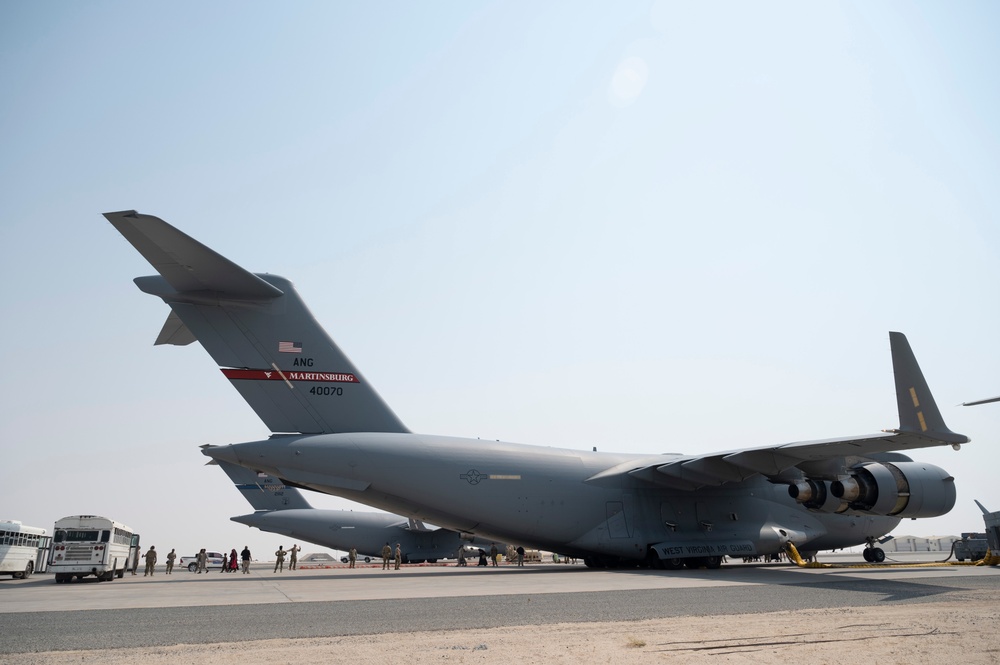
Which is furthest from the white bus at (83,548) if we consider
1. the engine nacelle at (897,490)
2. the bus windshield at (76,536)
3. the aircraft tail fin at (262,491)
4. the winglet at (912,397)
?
the winglet at (912,397)

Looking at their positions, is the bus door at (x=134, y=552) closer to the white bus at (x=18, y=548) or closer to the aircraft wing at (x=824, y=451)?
the white bus at (x=18, y=548)

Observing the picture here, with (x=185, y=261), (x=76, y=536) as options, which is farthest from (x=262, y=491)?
(x=185, y=261)

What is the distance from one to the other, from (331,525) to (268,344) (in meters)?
15.4

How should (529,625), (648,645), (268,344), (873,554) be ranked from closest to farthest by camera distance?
(648,645), (529,625), (268,344), (873,554)

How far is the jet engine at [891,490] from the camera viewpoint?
13984 millimetres

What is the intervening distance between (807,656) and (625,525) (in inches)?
441

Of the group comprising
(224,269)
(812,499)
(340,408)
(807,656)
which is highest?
(224,269)

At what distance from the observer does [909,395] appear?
37.7 feet

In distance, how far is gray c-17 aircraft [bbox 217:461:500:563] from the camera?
26.1m

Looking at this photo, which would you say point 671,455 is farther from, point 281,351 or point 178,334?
point 178,334

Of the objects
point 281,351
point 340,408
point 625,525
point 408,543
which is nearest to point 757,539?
point 625,525

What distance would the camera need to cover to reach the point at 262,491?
26750 mm

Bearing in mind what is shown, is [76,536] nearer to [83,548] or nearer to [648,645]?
[83,548]

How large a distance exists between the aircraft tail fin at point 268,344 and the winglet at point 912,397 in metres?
8.80
